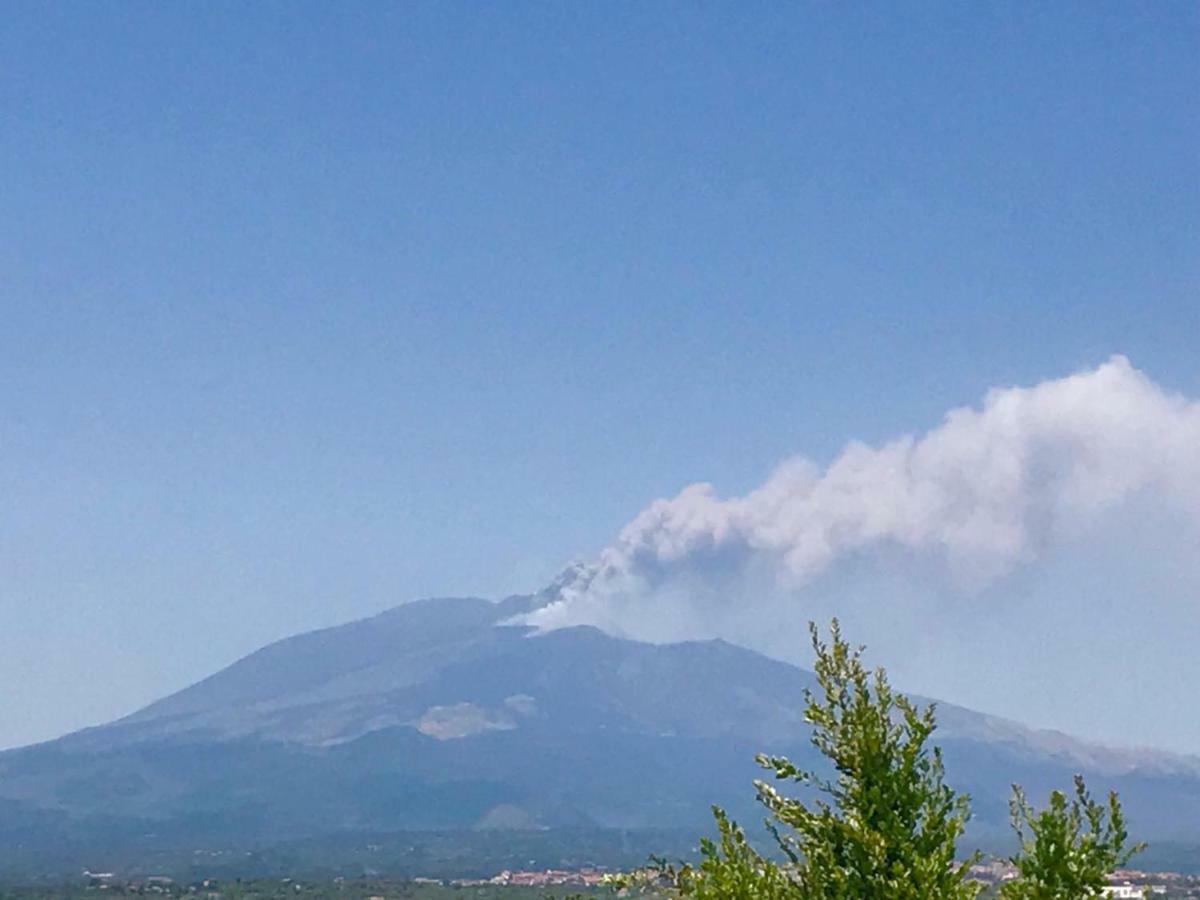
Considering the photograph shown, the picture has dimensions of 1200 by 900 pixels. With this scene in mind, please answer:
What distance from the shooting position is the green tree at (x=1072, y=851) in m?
15.3

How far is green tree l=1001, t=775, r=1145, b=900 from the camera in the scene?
1528 centimetres

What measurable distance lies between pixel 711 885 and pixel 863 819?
5.39 ft

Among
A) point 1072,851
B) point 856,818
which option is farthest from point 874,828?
point 1072,851

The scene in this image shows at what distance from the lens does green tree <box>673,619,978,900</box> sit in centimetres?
1450

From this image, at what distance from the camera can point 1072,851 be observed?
50.4 feet

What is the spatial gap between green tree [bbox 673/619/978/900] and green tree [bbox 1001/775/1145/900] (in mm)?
818

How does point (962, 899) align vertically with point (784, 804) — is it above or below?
below

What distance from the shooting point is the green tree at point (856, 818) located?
47.6 ft

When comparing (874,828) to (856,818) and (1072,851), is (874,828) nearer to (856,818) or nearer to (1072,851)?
(856,818)

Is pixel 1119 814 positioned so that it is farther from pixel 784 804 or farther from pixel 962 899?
pixel 784 804

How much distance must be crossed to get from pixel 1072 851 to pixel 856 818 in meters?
2.40

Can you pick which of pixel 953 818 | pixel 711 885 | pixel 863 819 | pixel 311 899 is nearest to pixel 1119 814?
pixel 953 818

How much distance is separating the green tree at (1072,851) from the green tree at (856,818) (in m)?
0.82

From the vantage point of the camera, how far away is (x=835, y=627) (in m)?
15.5
